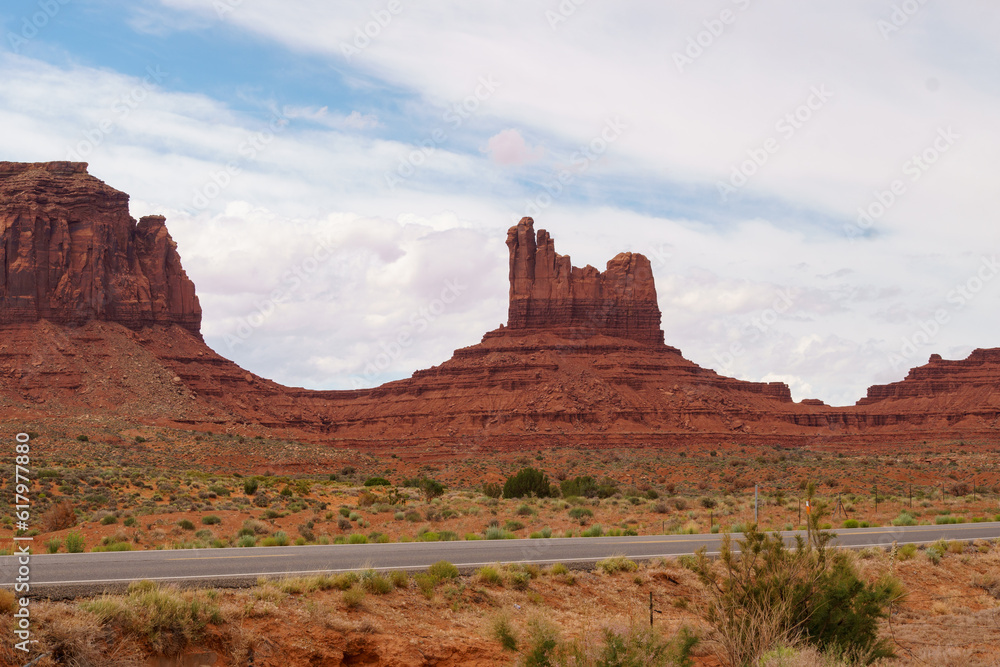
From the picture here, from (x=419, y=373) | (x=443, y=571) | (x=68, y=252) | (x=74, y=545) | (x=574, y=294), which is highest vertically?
(x=574, y=294)

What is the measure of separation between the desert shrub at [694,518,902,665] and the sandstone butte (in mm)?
79754

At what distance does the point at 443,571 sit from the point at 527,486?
97.7 ft

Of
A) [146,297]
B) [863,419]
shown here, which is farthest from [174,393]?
[863,419]

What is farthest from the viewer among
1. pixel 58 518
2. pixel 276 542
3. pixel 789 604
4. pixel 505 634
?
pixel 58 518

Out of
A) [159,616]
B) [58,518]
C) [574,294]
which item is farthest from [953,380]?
[159,616]

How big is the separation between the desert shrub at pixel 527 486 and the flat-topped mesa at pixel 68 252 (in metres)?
78.7

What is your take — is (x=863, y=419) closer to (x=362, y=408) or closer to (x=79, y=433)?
(x=362, y=408)

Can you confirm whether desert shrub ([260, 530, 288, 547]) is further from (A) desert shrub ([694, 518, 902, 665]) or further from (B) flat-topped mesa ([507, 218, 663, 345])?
(B) flat-topped mesa ([507, 218, 663, 345])

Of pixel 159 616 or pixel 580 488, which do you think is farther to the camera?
pixel 580 488

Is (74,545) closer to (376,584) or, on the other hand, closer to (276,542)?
(276,542)

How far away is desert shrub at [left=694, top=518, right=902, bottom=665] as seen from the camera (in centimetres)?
1124

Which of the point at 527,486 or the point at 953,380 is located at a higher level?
the point at 953,380

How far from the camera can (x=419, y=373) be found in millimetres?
134125

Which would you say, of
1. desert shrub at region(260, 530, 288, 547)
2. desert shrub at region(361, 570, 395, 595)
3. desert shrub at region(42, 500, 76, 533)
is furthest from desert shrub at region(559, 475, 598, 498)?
desert shrub at region(361, 570, 395, 595)
